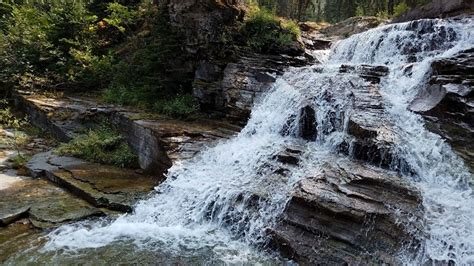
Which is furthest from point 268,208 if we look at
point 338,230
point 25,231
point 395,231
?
point 25,231

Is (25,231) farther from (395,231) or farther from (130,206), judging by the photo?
(395,231)

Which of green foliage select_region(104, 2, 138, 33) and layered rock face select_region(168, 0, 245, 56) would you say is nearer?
layered rock face select_region(168, 0, 245, 56)

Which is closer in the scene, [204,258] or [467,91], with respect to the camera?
[204,258]

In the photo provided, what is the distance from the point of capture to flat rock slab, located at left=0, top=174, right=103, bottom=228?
7.23m

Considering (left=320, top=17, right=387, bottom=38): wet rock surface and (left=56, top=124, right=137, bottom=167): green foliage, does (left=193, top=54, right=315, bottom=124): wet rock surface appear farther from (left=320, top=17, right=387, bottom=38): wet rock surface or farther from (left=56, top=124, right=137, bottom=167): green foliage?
(left=320, top=17, right=387, bottom=38): wet rock surface

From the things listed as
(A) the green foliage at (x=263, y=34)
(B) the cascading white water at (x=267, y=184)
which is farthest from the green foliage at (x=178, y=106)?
(A) the green foliage at (x=263, y=34)

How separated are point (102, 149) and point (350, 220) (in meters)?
7.43

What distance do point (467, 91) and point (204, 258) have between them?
20.9ft

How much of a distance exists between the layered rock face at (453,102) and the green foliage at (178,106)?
21.4 feet

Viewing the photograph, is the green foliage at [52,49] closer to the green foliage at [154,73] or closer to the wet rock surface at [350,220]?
the green foliage at [154,73]

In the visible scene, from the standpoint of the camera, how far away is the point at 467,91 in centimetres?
789

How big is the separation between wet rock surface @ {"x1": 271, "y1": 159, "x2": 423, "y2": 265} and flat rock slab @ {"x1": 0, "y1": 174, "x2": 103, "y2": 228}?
3.96m

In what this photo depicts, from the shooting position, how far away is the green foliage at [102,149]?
10.2m

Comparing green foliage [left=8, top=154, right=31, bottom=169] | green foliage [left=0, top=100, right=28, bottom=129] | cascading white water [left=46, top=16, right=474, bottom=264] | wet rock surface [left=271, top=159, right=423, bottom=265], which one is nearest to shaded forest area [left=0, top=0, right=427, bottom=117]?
green foliage [left=0, top=100, right=28, bottom=129]
